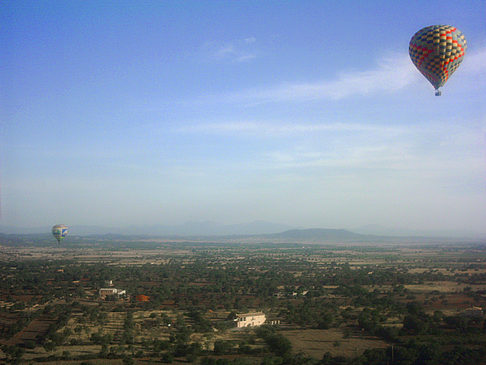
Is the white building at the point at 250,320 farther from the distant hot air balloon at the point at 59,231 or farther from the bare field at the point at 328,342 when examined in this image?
the distant hot air balloon at the point at 59,231

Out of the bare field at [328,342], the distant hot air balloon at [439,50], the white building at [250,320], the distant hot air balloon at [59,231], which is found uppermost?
the distant hot air balloon at [439,50]

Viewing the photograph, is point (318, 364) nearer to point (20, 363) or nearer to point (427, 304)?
point (20, 363)

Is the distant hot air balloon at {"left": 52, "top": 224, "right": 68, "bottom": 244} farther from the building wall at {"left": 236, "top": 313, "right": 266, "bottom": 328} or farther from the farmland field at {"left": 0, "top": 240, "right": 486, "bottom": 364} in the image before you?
the building wall at {"left": 236, "top": 313, "right": 266, "bottom": 328}

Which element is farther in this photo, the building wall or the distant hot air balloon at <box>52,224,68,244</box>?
the distant hot air balloon at <box>52,224,68,244</box>

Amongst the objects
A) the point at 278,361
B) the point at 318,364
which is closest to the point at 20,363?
the point at 278,361

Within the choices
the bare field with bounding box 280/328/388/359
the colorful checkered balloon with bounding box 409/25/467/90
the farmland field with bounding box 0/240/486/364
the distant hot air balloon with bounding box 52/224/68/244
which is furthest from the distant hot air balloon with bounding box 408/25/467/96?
the distant hot air balloon with bounding box 52/224/68/244

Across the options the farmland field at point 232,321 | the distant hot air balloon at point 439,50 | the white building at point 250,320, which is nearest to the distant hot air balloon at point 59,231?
the farmland field at point 232,321

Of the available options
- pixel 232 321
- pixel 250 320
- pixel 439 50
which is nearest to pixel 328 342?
pixel 250 320

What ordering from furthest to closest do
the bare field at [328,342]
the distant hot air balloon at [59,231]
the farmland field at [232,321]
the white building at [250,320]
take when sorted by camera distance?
1. the distant hot air balloon at [59,231]
2. the white building at [250,320]
3. the bare field at [328,342]
4. the farmland field at [232,321]
